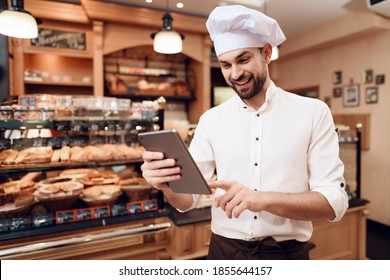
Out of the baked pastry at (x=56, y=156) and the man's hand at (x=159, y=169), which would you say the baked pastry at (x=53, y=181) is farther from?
the man's hand at (x=159, y=169)

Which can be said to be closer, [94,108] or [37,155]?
[37,155]

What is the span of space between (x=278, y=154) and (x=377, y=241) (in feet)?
9.38

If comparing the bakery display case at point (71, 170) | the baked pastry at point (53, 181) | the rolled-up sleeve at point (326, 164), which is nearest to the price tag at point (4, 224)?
the bakery display case at point (71, 170)

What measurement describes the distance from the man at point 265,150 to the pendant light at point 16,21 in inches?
48.0

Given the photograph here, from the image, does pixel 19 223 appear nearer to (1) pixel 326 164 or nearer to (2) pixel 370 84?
(1) pixel 326 164

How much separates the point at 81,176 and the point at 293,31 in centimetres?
336

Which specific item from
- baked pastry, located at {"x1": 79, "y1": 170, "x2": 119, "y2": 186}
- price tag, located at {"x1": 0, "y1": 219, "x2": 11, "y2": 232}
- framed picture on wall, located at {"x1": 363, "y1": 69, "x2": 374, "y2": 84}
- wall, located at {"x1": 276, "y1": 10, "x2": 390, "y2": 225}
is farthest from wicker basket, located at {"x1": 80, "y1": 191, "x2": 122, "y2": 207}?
framed picture on wall, located at {"x1": 363, "y1": 69, "x2": 374, "y2": 84}

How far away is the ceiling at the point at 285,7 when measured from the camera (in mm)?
2818

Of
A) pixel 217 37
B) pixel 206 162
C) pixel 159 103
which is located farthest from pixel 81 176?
pixel 217 37

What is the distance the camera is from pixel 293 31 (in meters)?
3.72

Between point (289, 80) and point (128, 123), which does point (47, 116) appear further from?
point (289, 80)

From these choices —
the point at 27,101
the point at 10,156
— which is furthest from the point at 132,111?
the point at 10,156

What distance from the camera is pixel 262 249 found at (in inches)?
37.2
